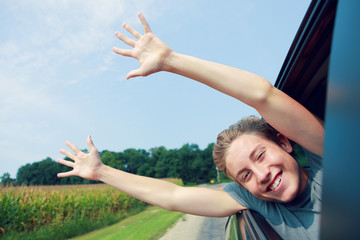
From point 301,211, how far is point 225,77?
99 cm

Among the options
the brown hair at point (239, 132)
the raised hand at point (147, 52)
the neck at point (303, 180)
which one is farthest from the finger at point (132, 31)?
the neck at point (303, 180)

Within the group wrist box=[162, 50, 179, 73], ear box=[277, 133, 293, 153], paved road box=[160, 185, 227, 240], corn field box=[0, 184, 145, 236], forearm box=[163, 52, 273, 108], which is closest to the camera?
forearm box=[163, 52, 273, 108]

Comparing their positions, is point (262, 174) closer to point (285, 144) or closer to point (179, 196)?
point (285, 144)

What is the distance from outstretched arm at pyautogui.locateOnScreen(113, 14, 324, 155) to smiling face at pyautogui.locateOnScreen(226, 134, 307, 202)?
10.1 inches

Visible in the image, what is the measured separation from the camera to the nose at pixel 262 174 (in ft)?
5.64

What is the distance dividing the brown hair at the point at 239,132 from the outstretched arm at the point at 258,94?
0.44 metres

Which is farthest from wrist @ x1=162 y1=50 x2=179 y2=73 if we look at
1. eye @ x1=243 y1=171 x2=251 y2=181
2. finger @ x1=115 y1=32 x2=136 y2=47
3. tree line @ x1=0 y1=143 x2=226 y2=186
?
tree line @ x1=0 y1=143 x2=226 y2=186

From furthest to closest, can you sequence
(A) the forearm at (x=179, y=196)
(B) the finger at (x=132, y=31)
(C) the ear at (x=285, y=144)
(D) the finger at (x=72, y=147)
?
(D) the finger at (x=72, y=147) < (A) the forearm at (x=179, y=196) < (C) the ear at (x=285, y=144) < (B) the finger at (x=132, y=31)

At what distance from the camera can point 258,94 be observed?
144 cm

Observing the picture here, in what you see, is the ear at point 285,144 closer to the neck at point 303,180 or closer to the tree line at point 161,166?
the neck at point 303,180

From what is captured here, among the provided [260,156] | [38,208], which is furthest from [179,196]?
[38,208]

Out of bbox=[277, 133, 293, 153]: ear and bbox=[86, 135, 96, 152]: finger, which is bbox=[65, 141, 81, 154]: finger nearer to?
bbox=[86, 135, 96, 152]: finger

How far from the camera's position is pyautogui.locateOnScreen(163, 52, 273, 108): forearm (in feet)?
4.76

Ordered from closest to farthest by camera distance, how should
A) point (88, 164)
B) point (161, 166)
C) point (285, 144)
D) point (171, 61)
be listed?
point (171, 61) → point (285, 144) → point (88, 164) → point (161, 166)
